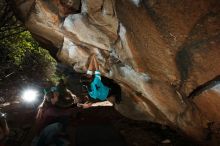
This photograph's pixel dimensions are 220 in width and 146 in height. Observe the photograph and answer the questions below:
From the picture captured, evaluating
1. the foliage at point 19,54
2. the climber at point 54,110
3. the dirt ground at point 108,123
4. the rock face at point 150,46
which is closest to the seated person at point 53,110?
the climber at point 54,110

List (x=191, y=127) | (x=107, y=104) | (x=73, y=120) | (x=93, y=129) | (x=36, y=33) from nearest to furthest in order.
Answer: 1. (x=191, y=127)
2. (x=93, y=129)
3. (x=73, y=120)
4. (x=36, y=33)
5. (x=107, y=104)

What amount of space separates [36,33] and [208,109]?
6244 millimetres

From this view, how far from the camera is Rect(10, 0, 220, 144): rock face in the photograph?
5.12m

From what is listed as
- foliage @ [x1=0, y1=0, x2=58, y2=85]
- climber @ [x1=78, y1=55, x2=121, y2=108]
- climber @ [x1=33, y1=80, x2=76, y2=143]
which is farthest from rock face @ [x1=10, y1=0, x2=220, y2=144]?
foliage @ [x1=0, y1=0, x2=58, y2=85]

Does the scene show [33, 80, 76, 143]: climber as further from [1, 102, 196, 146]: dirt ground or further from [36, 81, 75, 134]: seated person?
[1, 102, 196, 146]: dirt ground

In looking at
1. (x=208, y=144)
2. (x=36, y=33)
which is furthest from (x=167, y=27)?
(x=36, y=33)

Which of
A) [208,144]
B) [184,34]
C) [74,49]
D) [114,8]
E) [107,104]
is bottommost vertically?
[107,104]

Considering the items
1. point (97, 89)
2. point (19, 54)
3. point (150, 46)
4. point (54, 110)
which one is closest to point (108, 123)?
point (97, 89)

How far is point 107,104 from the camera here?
10523 mm

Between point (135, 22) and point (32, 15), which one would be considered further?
point (32, 15)

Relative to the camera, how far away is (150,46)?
5.93 metres

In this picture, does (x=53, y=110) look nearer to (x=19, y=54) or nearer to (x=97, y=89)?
(x=97, y=89)

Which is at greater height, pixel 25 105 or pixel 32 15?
pixel 32 15

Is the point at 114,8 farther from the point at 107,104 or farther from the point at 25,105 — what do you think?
the point at 25,105
